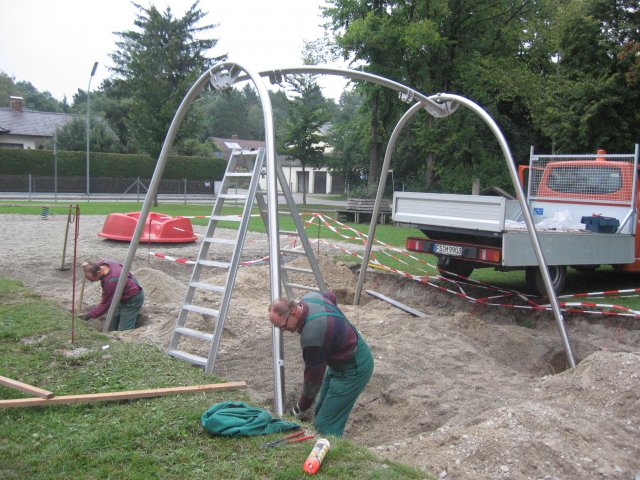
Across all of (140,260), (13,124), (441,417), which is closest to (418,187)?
(140,260)

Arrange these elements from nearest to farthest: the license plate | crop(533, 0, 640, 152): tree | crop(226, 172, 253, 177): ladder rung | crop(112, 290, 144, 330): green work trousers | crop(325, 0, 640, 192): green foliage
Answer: crop(226, 172, 253, 177): ladder rung, crop(112, 290, 144, 330): green work trousers, the license plate, crop(533, 0, 640, 152): tree, crop(325, 0, 640, 192): green foliage

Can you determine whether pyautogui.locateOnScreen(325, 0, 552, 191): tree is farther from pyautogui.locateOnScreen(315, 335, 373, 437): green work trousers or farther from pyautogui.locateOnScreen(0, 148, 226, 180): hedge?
pyautogui.locateOnScreen(315, 335, 373, 437): green work trousers

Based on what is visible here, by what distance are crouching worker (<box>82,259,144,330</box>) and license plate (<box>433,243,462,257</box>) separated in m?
4.64

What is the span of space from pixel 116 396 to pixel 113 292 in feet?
11.5

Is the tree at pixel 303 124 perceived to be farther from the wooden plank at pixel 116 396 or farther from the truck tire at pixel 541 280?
the wooden plank at pixel 116 396

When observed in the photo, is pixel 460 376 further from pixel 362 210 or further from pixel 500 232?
pixel 362 210

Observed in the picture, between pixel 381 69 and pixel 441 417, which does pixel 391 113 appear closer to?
pixel 381 69

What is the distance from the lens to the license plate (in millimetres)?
9625

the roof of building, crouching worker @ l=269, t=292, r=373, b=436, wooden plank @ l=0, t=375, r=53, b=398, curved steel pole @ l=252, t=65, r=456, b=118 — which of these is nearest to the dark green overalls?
crouching worker @ l=269, t=292, r=373, b=436

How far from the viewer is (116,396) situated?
4.67 m

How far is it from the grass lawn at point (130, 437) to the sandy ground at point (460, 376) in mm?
658

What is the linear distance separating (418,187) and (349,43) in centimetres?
889

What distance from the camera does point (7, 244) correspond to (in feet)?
47.7

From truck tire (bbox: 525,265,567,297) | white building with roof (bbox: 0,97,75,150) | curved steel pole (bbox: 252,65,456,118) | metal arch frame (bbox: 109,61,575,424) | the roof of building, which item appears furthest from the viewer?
the roof of building
